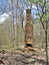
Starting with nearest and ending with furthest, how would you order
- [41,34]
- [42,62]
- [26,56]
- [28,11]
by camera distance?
[42,62] → [26,56] → [28,11] → [41,34]

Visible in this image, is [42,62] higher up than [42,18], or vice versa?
[42,18]

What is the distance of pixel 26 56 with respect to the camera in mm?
15555

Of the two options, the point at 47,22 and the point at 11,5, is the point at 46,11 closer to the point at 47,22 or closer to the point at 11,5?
the point at 47,22

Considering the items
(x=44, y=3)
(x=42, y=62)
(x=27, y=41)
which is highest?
(x=44, y=3)

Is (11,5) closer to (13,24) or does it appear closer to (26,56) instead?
(13,24)

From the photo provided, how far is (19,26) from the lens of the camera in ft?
85.8

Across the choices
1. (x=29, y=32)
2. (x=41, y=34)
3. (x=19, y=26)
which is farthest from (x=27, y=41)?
(x=41, y=34)

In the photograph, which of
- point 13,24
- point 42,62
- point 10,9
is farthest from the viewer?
point 13,24

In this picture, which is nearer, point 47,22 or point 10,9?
point 47,22

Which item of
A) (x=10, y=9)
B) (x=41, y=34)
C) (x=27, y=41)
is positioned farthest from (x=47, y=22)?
(x=41, y=34)

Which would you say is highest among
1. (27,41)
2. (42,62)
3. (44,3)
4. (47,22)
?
(44,3)

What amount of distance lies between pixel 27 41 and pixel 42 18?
6.71 m

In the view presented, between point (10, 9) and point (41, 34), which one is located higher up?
point (10, 9)

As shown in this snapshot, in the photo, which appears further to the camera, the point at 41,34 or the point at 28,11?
the point at 41,34
